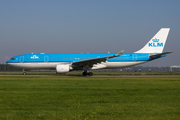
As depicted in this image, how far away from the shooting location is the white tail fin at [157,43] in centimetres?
3312

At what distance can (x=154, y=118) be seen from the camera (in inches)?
265

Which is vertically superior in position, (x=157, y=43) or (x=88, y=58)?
(x=157, y=43)

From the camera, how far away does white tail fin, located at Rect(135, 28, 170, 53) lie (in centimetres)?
3312

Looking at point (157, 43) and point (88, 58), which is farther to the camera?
point (157, 43)

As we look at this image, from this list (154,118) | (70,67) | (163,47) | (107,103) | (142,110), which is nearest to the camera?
(154,118)

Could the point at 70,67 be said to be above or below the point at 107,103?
above

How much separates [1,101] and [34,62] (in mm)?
22992

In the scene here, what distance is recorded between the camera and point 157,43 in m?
33.3

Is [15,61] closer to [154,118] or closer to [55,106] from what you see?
[55,106]

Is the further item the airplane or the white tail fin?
the white tail fin

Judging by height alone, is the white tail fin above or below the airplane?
above

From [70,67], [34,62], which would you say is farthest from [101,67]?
[34,62]

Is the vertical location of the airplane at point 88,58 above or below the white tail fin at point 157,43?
below

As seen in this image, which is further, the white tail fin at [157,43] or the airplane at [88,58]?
the white tail fin at [157,43]
